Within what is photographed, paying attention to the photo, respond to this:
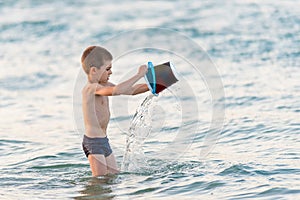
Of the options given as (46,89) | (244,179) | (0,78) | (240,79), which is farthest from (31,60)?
(244,179)

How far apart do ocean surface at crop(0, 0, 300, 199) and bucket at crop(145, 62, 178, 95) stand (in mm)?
826

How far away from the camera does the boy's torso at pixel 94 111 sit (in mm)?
7414

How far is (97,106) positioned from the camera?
746 cm

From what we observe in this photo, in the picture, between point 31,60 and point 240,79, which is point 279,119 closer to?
point 240,79

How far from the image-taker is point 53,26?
17.7 metres

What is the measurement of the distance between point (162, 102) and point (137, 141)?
325cm

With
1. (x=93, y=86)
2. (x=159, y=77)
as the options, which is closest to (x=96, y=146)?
(x=93, y=86)

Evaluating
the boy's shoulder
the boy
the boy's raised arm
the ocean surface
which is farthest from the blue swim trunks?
the boy's raised arm

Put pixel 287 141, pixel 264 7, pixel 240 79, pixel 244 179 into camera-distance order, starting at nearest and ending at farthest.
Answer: pixel 244 179
pixel 287 141
pixel 240 79
pixel 264 7

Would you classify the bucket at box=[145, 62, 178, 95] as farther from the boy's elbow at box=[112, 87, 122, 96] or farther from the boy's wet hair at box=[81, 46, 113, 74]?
the boy's wet hair at box=[81, 46, 113, 74]

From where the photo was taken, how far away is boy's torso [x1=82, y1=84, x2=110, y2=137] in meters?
7.41

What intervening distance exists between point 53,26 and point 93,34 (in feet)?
4.38

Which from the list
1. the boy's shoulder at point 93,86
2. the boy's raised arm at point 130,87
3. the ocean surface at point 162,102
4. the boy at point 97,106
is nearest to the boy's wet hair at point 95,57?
the boy at point 97,106

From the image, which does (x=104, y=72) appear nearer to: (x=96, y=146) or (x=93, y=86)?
(x=93, y=86)
